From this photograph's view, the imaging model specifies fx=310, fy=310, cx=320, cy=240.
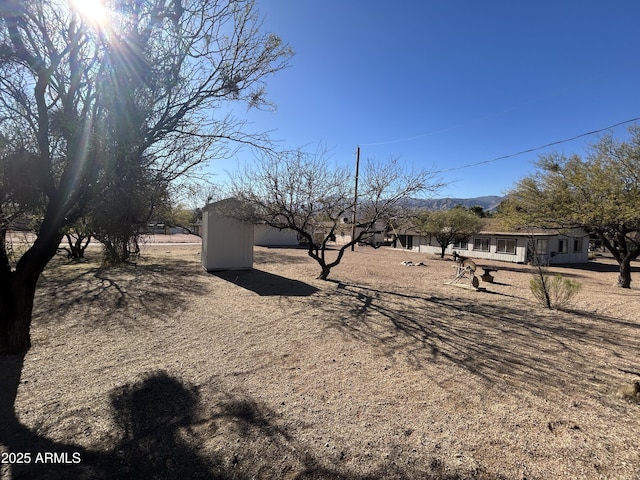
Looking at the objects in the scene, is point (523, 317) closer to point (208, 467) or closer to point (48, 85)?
point (208, 467)

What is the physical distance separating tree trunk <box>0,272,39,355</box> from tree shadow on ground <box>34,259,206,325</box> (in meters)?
1.60

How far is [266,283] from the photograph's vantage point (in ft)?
34.9

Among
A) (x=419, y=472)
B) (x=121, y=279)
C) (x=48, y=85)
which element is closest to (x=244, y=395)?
(x=419, y=472)

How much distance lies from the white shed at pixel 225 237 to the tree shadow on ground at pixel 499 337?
5969 millimetres

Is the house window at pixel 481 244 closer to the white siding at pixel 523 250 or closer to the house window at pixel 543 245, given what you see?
the white siding at pixel 523 250

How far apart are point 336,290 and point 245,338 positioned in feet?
17.0

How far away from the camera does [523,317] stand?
7047 mm

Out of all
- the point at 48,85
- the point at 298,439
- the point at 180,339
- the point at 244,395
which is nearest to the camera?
the point at 298,439

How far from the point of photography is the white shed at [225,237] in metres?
12.3

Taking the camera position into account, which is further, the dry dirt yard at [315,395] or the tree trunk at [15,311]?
the tree trunk at [15,311]

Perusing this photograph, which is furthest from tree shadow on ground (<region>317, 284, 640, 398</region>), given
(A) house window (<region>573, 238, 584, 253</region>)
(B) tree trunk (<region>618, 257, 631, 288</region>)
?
(A) house window (<region>573, 238, 584, 253</region>)

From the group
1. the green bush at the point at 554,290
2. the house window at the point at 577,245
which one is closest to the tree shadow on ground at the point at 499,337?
the green bush at the point at 554,290

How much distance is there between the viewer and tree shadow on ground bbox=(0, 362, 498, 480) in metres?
2.20

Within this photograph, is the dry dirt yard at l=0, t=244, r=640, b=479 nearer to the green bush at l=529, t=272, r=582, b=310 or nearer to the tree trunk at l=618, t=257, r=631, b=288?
the green bush at l=529, t=272, r=582, b=310
